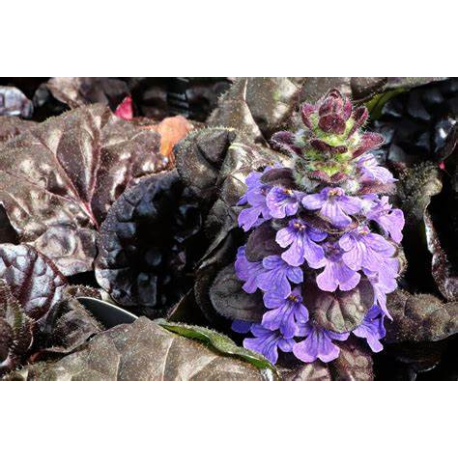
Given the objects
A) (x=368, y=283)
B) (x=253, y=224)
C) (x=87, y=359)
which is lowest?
(x=87, y=359)

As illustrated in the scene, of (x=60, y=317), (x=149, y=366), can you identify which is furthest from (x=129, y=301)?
(x=149, y=366)

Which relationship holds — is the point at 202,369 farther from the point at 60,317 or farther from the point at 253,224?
the point at 60,317

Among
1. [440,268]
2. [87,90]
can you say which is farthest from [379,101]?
[87,90]

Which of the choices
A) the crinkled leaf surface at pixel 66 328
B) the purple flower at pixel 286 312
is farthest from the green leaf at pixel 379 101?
the crinkled leaf surface at pixel 66 328

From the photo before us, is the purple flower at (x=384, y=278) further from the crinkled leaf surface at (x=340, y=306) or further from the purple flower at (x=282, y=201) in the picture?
the purple flower at (x=282, y=201)

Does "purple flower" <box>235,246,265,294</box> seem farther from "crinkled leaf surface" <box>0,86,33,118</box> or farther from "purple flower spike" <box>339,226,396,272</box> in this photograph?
"crinkled leaf surface" <box>0,86,33,118</box>
